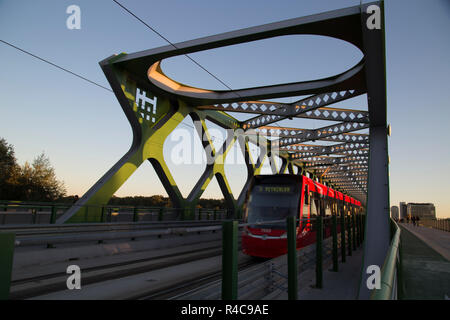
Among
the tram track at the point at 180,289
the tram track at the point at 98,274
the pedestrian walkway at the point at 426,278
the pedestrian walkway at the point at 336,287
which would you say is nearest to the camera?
the pedestrian walkway at the point at 426,278

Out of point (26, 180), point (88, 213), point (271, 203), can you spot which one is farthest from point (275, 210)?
point (26, 180)

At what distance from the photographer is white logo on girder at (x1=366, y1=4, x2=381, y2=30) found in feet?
28.5

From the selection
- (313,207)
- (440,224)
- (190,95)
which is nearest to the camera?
(313,207)

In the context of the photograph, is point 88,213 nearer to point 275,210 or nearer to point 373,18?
point 275,210

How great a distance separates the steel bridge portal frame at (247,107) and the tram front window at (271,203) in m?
2.59

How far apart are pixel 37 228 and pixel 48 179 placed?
113 ft

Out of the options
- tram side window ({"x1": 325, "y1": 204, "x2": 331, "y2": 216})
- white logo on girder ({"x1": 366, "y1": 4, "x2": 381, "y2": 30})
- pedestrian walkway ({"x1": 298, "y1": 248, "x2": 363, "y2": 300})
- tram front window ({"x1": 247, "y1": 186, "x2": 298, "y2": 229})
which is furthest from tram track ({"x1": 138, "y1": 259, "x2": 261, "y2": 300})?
tram side window ({"x1": 325, "y1": 204, "x2": 331, "y2": 216})

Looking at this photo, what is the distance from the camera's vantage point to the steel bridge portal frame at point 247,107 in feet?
30.9

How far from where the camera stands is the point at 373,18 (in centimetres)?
872

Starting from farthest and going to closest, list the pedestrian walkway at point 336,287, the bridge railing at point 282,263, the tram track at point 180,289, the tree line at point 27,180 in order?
1. the tree line at point 27,180
2. the pedestrian walkway at point 336,287
3. the tram track at point 180,289
4. the bridge railing at point 282,263

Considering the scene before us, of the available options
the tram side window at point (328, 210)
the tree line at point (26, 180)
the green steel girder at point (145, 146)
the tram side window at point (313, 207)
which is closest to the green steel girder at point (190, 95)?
the green steel girder at point (145, 146)

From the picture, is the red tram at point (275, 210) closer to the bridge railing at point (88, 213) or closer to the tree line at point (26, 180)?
the bridge railing at point (88, 213)

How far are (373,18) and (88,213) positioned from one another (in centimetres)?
1267

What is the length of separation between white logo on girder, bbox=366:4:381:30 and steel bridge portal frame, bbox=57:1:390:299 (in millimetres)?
28
